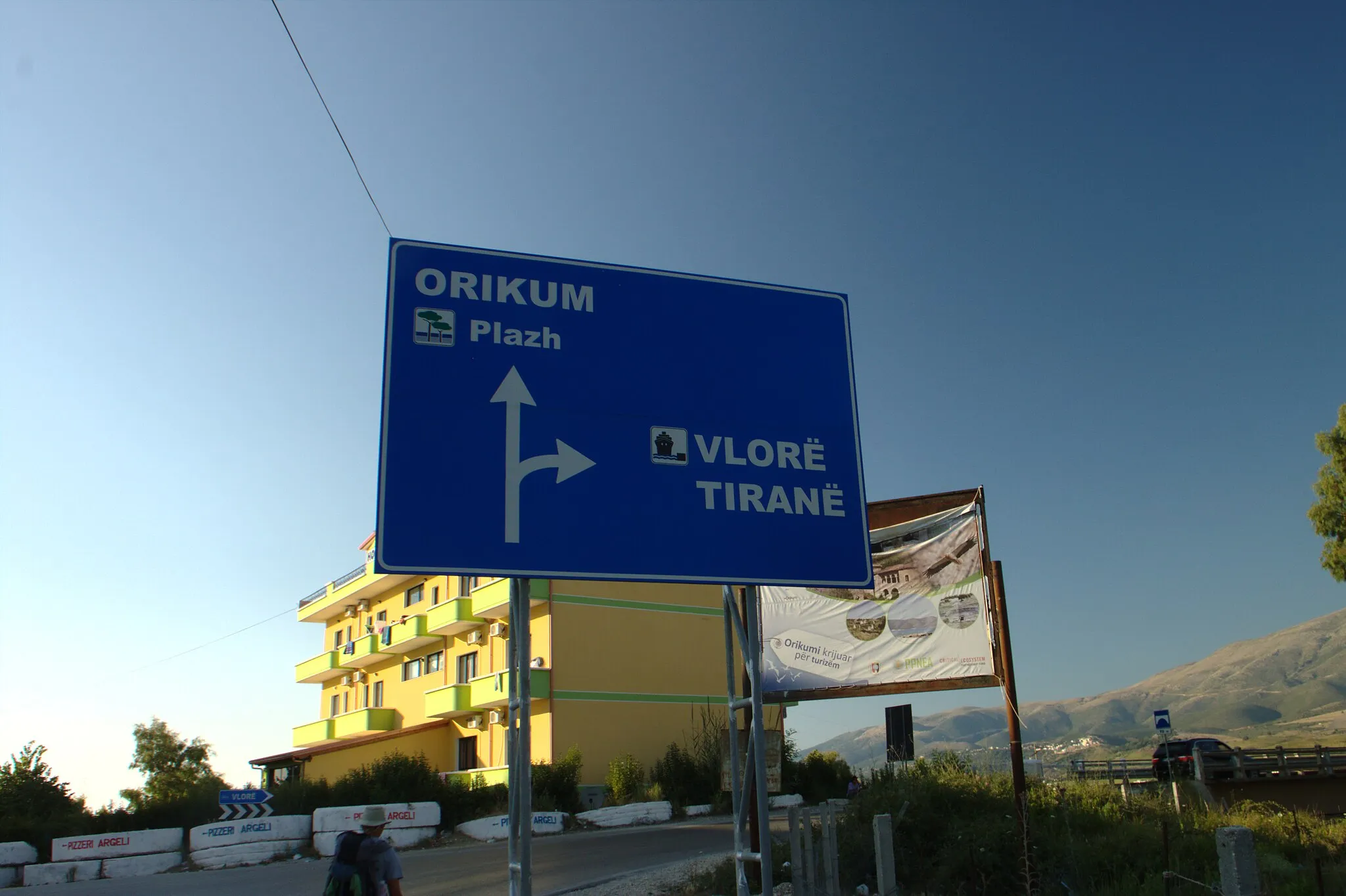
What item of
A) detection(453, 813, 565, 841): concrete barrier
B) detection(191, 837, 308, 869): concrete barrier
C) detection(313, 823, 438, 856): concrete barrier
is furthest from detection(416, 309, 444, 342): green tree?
detection(191, 837, 308, 869): concrete barrier

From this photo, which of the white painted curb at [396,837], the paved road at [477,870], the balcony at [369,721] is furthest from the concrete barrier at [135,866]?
the balcony at [369,721]

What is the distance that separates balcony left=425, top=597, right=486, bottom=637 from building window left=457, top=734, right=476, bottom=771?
14.1 feet

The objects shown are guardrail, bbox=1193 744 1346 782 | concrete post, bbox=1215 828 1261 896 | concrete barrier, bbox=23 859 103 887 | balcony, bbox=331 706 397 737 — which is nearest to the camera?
concrete post, bbox=1215 828 1261 896

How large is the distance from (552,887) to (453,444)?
34.9 feet

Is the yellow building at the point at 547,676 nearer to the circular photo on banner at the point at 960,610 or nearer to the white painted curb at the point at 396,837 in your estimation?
the white painted curb at the point at 396,837

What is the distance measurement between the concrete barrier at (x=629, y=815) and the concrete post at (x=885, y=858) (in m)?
19.7

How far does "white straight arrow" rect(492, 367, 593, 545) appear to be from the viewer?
6676mm

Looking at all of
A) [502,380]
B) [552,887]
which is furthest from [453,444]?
[552,887]

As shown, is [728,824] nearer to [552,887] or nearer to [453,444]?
[552,887]

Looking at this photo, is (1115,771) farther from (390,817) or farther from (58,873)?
(58,873)

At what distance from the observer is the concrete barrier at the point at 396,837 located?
23812mm

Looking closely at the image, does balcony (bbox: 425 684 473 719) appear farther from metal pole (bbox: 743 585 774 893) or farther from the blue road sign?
the blue road sign

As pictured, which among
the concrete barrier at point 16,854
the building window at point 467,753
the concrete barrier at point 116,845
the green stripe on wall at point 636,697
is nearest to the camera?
Result: the concrete barrier at point 116,845

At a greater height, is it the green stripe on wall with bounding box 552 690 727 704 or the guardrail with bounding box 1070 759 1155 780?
the green stripe on wall with bounding box 552 690 727 704
